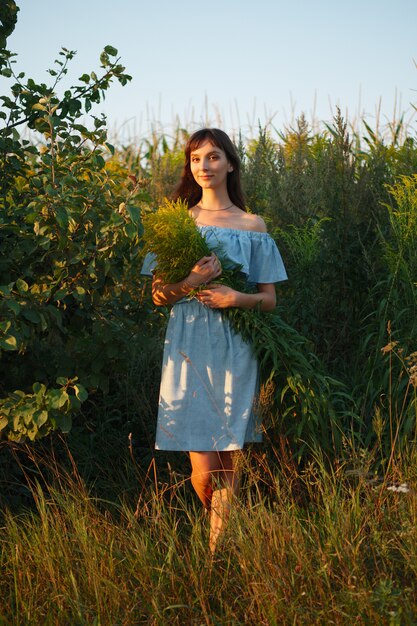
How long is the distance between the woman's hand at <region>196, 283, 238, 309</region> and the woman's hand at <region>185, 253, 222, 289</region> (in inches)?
1.5

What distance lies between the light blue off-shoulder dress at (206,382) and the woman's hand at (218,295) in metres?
0.09

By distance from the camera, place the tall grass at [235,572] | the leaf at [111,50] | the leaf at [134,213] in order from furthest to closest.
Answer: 1. the leaf at [111,50]
2. the leaf at [134,213]
3. the tall grass at [235,572]

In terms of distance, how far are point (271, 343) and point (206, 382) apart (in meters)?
0.34

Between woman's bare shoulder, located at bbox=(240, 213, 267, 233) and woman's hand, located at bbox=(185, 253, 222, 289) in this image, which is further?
woman's bare shoulder, located at bbox=(240, 213, 267, 233)

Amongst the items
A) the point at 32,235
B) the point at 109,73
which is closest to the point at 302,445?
the point at 32,235

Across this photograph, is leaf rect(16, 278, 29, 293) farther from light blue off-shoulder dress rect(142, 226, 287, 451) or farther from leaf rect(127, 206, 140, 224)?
Answer: light blue off-shoulder dress rect(142, 226, 287, 451)

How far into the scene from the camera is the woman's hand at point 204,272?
3.60m

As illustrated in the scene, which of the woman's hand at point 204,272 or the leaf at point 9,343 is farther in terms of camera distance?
the woman's hand at point 204,272

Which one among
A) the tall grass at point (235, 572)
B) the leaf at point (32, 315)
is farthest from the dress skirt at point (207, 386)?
the leaf at point (32, 315)

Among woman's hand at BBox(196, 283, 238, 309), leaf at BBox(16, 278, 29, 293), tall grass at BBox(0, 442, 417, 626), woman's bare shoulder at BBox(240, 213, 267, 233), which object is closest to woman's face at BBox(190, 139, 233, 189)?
woman's bare shoulder at BBox(240, 213, 267, 233)

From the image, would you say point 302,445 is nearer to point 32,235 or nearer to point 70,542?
point 70,542

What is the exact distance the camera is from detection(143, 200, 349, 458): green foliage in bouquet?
358 centimetres

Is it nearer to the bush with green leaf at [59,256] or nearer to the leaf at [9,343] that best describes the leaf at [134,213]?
the bush with green leaf at [59,256]

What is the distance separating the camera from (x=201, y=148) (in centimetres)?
390
